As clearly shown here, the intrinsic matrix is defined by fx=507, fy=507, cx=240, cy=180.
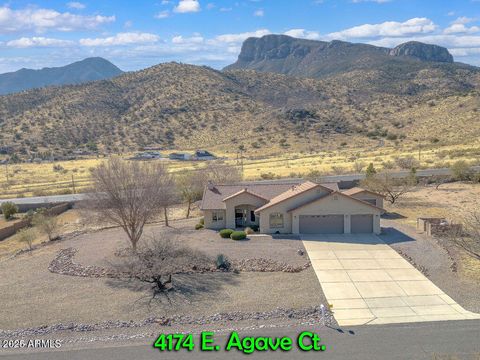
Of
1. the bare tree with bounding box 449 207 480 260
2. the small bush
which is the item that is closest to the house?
the small bush

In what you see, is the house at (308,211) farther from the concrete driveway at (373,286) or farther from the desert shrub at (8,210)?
the desert shrub at (8,210)

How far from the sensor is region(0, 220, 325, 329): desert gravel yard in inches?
822

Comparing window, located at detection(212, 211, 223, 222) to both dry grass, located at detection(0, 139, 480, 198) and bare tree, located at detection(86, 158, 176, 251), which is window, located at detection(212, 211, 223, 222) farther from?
dry grass, located at detection(0, 139, 480, 198)

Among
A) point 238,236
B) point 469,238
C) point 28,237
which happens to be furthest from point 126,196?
point 469,238

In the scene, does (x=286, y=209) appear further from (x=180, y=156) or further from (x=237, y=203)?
(x=180, y=156)

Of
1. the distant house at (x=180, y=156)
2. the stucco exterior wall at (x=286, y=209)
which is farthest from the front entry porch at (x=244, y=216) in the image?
the distant house at (x=180, y=156)

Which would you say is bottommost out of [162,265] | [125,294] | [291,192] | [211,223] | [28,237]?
[125,294]

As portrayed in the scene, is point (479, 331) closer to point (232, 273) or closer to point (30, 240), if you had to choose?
point (232, 273)

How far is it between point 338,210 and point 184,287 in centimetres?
1344

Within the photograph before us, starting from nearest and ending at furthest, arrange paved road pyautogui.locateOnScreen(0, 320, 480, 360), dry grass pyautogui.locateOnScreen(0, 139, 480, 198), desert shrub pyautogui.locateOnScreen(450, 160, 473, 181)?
paved road pyautogui.locateOnScreen(0, 320, 480, 360)
desert shrub pyautogui.locateOnScreen(450, 160, 473, 181)
dry grass pyautogui.locateOnScreen(0, 139, 480, 198)

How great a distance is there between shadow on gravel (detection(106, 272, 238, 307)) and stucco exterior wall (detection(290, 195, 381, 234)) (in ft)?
30.1

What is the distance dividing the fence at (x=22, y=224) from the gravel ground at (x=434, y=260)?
1101 inches

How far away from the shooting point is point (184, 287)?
23625mm

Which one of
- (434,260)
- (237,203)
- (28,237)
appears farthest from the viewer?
(237,203)
